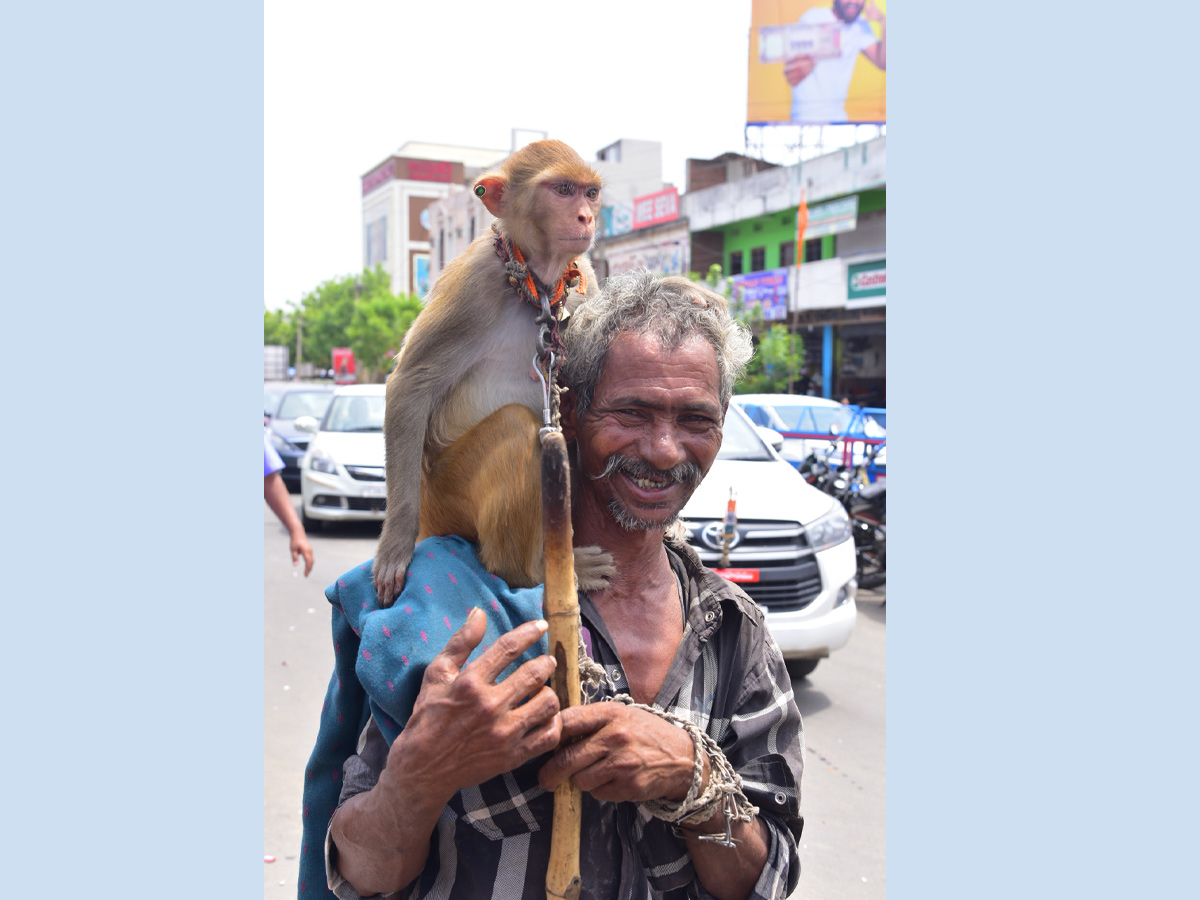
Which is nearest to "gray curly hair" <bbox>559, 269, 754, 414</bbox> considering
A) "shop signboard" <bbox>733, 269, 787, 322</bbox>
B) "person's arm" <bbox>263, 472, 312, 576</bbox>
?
"person's arm" <bbox>263, 472, 312, 576</bbox>

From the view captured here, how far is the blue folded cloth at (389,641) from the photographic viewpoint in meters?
1.29

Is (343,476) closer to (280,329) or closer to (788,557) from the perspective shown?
(788,557)

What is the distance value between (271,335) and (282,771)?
7598 centimetres

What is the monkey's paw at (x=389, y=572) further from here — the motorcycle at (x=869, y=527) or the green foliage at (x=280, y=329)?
the green foliage at (x=280, y=329)

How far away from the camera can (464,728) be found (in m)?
1.16

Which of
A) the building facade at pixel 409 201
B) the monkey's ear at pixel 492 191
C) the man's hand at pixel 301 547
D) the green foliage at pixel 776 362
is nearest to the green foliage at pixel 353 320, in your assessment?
the building facade at pixel 409 201

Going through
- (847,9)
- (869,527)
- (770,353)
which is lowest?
(869,527)

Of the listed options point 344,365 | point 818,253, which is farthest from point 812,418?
point 344,365

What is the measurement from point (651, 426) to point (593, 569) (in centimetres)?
28

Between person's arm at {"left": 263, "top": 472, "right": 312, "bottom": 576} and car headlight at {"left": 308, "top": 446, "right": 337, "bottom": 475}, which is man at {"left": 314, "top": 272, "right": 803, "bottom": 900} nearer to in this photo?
person's arm at {"left": 263, "top": 472, "right": 312, "bottom": 576}

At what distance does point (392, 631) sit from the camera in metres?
1.32

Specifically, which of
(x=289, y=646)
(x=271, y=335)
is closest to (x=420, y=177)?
(x=271, y=335)

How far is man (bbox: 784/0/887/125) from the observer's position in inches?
1089

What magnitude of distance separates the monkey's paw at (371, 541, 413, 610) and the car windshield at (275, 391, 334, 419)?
13.0 metres
